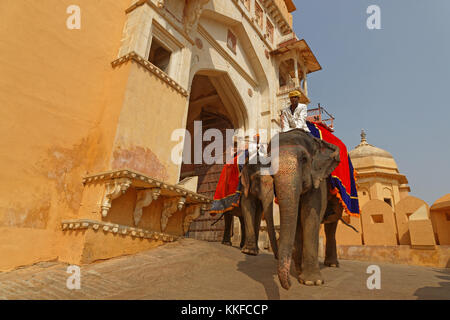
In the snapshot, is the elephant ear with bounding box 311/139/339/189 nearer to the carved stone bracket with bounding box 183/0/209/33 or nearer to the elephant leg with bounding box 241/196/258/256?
the elephant leg with bounding box 241/196/258/256

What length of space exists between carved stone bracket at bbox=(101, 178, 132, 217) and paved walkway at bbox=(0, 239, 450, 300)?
101cm

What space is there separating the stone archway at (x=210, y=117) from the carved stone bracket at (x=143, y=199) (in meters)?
6.08

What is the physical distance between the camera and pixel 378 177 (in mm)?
21844

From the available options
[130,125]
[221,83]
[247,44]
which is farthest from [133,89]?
[247,44]

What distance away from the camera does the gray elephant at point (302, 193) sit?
11.4 ft

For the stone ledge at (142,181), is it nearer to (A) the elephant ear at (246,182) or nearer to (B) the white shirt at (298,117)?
(A) the elephant ear at (246,182)

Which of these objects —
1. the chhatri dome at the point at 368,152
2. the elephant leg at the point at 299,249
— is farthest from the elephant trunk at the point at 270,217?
the chhatri dome at the point at 368,152

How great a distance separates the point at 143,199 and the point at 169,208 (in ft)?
2.78

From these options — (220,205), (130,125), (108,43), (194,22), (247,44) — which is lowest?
(220,205)

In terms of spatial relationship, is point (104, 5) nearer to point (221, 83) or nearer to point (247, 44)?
point (221, 83)

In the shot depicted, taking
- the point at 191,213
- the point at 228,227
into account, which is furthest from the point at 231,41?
the point at 191,213

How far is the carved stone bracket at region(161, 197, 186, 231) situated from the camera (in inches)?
268
